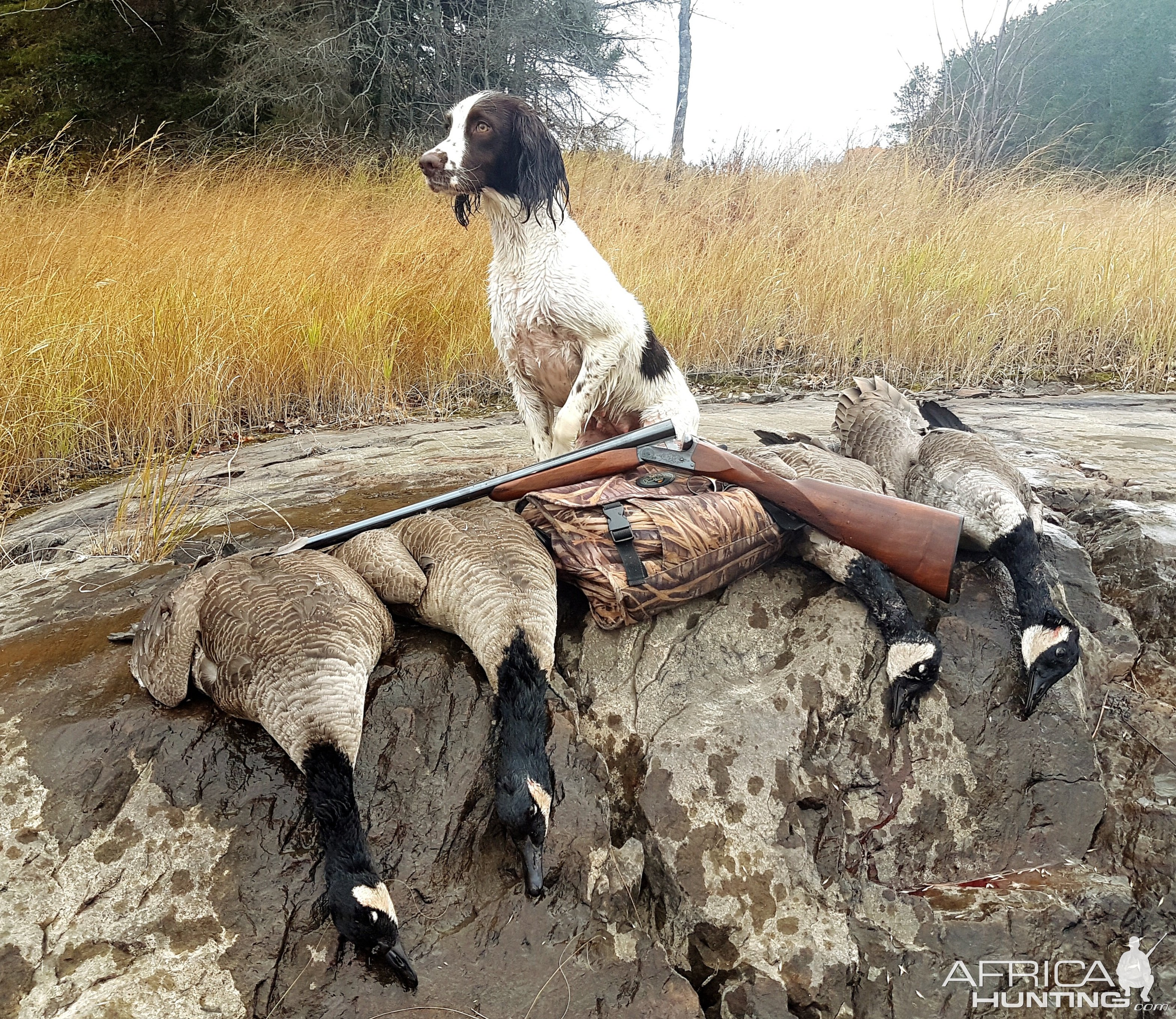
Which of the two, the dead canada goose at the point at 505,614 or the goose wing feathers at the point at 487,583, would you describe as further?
the goose wing feathers at the point at 487,583

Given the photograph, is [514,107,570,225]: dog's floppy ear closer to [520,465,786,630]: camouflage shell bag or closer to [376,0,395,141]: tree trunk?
[520,465,786,630]: camouflage shell bag

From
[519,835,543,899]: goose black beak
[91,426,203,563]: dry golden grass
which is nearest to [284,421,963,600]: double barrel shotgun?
[91,426,203,563]: dry golden grass

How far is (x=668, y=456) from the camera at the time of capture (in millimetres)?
3082

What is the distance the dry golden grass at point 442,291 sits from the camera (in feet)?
16.2

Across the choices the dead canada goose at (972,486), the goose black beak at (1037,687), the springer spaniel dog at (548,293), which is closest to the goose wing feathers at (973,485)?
the dead canada goose at (972,486)

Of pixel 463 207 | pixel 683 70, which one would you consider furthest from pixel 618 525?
pixel 683 70

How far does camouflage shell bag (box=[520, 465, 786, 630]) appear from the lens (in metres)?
2.80

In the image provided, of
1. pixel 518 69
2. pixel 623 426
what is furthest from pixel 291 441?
pixel 518 69

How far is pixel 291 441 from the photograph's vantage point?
526cm

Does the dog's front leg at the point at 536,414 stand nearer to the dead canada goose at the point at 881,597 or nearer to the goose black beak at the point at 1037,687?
the dead canada goose at the point at 881,597

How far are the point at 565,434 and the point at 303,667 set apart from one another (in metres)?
1.42

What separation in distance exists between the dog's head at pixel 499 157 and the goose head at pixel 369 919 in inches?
88.5

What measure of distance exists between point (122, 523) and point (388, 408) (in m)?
2.65

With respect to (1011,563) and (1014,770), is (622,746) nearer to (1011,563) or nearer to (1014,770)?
(1014,770)
